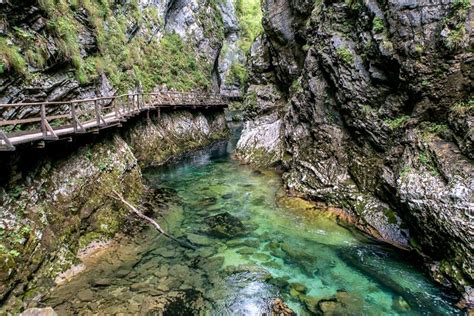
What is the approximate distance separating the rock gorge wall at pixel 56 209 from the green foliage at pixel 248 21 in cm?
4070

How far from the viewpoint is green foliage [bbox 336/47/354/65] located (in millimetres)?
14367

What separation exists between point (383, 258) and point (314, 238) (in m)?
2.40

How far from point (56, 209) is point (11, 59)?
16.6 ft

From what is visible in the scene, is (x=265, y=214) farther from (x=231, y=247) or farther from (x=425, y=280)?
(x=425, y=280)

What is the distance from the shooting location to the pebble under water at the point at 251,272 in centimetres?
836

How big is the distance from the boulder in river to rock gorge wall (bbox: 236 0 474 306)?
384 centimetres

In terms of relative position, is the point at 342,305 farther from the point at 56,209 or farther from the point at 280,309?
the point at 56,209

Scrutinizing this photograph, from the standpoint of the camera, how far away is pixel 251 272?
999 centimetres

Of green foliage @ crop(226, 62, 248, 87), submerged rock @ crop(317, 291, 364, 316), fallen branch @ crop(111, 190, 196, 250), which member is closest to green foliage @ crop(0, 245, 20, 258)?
fallen branch @ crop(111, 190, 196, 250)

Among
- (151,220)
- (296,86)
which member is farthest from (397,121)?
(151,220)

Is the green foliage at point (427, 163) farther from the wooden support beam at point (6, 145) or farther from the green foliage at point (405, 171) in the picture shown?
the wooden support beam at point (6, 145)

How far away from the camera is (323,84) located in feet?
53.8

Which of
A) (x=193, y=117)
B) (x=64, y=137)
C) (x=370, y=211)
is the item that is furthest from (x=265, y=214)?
(x=193, y=117)

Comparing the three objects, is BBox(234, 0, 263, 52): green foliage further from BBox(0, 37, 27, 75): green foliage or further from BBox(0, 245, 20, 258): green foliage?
BBox(0, 245, 20, 258): green foliage
